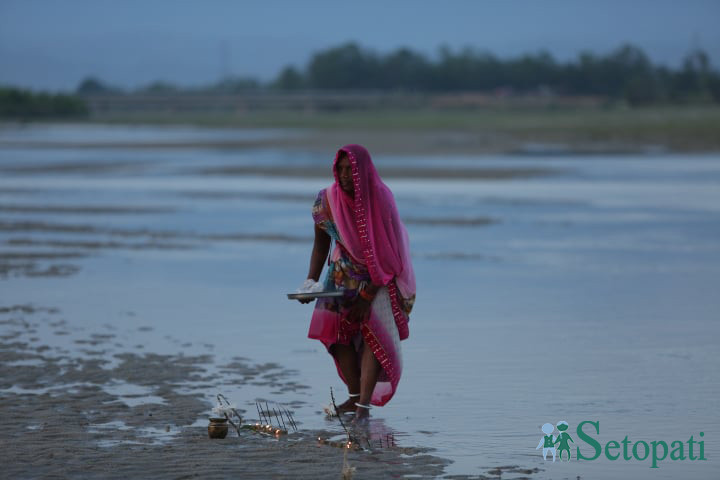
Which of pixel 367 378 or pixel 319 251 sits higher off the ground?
pixel 319 251

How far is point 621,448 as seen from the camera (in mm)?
6375

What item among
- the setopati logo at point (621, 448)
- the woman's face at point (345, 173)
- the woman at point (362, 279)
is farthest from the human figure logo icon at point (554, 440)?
the woman's face at point (345, 173)

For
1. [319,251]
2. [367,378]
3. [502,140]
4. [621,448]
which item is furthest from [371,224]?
[502,140]

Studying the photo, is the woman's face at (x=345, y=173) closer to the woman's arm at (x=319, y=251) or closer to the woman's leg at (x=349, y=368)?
the woman's arm at (x=319, y=251)

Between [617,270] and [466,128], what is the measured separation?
150 ft

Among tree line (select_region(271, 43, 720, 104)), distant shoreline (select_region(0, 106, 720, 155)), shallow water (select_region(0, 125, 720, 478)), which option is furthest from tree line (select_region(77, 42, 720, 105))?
shallow water (select_region(0, 125, 720, 478))

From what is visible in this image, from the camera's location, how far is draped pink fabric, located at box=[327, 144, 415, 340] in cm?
671

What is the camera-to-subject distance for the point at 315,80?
513ft

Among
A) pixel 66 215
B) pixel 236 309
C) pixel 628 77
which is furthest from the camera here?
pixel 628 77

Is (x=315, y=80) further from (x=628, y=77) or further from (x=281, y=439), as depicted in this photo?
(x=281, y=439)

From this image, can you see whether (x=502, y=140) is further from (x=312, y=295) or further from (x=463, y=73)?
(x=463, y=73)

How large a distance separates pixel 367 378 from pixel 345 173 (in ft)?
3.73

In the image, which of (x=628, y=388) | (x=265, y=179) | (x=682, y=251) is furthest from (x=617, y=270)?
(x=265, y=179)

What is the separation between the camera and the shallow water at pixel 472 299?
278 inches
